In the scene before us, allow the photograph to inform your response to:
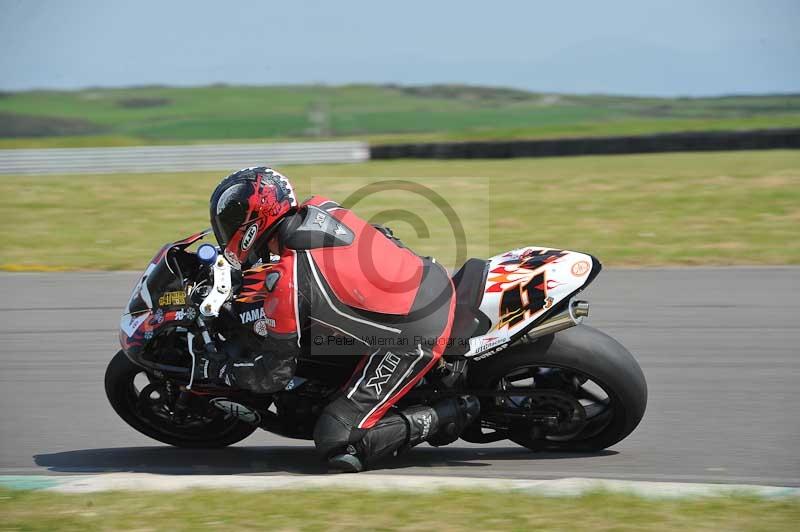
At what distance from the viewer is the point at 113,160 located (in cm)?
2259

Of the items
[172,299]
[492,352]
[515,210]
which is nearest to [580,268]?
[492,352]

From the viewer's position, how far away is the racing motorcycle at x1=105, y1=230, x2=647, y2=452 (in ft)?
14.9

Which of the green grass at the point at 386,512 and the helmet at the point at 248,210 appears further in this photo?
the helmet at the point at 248,210

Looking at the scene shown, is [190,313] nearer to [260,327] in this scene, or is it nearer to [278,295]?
[260,327]

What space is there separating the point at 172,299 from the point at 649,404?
9.33 feet

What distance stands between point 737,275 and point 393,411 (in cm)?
550

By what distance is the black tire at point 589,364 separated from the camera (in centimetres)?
455

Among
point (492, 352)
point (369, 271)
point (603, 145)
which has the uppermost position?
point (603, 145)

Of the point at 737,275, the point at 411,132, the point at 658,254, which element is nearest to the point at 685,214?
the point at 658,254

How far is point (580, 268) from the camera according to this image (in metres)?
4.62

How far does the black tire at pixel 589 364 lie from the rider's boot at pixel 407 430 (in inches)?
6.2

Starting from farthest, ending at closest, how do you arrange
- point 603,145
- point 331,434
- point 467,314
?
1. point 603,145
2. point 467,314
3. point 331,434

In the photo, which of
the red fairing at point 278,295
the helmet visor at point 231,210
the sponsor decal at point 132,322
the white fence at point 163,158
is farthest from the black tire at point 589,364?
the white fence at point 163,158

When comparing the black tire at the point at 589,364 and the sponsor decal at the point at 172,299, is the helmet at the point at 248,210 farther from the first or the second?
the black tire at the point at 589,364
